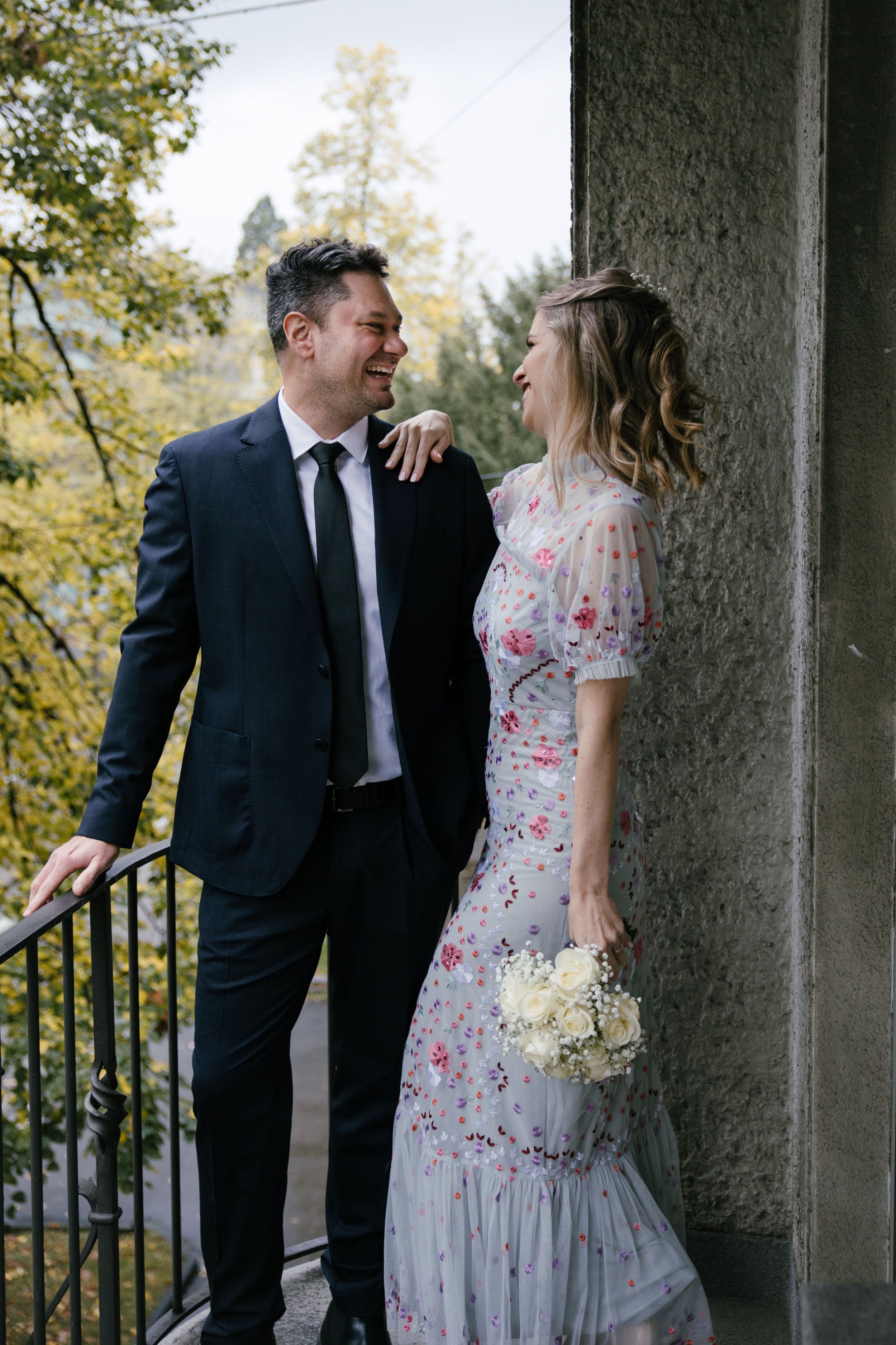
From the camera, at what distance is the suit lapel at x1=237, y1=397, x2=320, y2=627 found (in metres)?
1.75

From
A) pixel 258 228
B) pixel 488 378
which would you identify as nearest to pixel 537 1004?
pixel 488 378

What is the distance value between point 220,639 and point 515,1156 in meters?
0.90

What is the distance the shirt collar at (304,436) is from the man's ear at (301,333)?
71mm

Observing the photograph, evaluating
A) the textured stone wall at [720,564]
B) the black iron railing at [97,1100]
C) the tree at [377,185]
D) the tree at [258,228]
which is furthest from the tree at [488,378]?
the black iron railing at [97,1100]

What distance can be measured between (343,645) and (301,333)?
528 millimetres

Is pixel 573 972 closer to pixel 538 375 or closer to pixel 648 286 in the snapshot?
pixel 538 375

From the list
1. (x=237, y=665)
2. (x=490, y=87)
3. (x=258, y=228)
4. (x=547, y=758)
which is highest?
(x=258, y=228)

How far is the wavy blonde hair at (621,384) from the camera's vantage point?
5.13 feet

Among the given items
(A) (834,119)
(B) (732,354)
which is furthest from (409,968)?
(A) (834,119)

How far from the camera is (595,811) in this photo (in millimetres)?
1529

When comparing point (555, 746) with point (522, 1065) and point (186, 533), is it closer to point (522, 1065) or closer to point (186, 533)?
point (522, 1065)

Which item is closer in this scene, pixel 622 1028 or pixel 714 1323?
pixel 622 1028

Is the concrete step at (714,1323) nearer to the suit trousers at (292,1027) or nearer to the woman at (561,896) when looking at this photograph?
the suit trousers at (292,1027)

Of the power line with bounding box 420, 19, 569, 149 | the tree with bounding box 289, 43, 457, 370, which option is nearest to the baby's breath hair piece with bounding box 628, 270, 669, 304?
the tree with bounding box 289, 43, 457, 370
